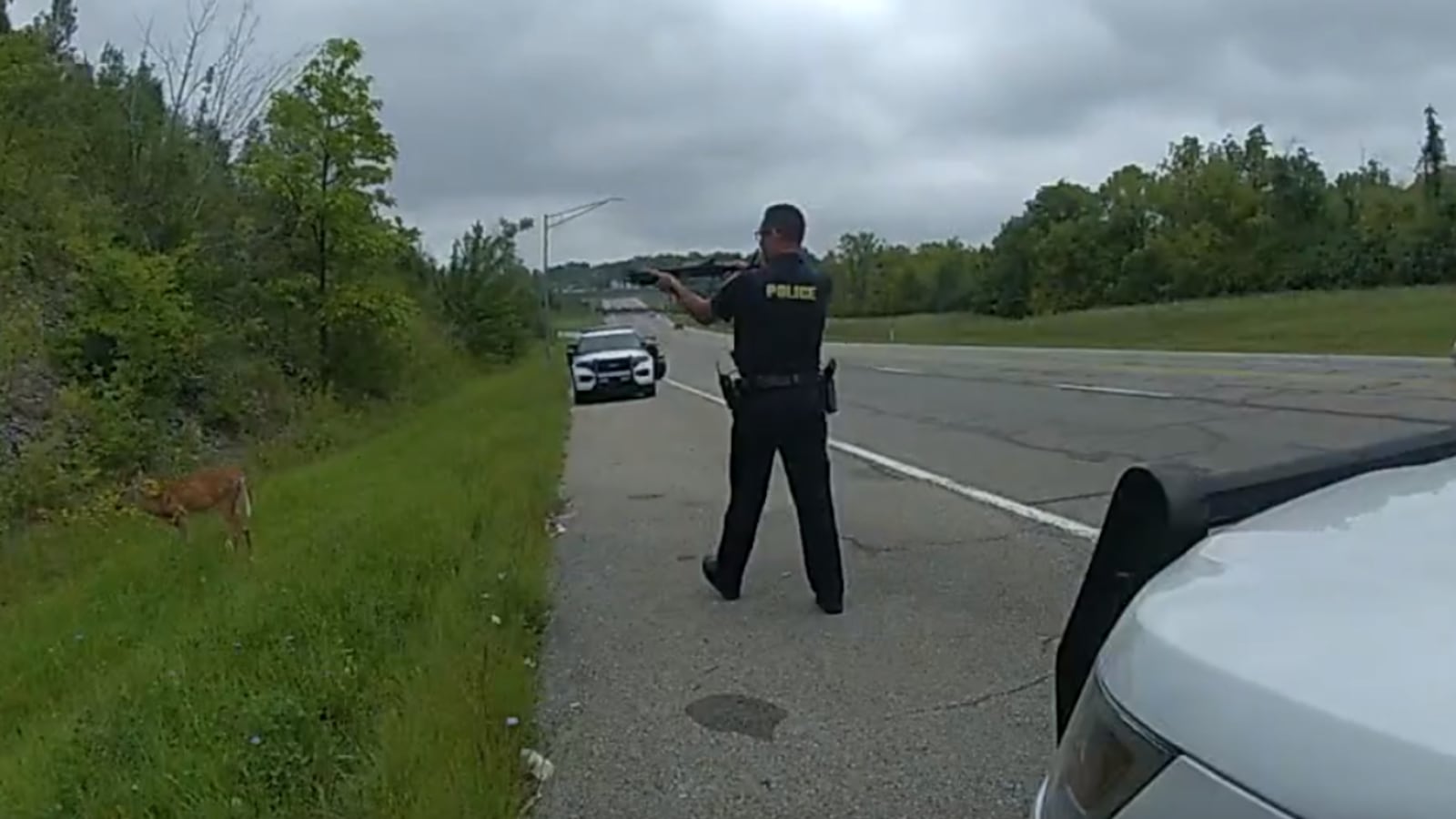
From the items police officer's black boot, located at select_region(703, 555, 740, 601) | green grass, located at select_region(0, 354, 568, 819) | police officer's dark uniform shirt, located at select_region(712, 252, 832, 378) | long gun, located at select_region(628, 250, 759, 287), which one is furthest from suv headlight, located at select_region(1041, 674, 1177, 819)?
police officer's black boot, located at select_region(703, 555, 740, 601)

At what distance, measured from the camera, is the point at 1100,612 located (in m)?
2.40

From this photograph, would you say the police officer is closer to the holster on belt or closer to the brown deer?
the holster on belt

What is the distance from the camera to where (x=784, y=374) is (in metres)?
6.17

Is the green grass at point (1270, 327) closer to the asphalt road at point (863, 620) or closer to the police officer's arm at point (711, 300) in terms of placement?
the asphalt road at point (863, 620)

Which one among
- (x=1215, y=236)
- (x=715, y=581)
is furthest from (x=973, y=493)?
(x=1215, y=236)

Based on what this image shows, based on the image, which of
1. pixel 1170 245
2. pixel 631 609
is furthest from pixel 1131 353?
pixel 1170 245

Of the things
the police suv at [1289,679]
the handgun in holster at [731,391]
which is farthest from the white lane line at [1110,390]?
the police suv at [1289,679]

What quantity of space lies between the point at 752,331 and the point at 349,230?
22480 mm

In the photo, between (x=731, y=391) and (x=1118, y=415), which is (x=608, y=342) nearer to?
(x=1118, y=415)

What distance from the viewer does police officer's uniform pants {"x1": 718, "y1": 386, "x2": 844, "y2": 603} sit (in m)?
6.20

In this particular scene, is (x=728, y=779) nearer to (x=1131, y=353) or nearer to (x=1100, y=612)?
(x=1100, y=612)

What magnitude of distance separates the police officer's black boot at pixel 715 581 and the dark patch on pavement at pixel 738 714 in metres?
1.56

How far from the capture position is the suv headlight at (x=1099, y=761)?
151 centimetres

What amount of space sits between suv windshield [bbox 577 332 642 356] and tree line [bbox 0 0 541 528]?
3.92m
